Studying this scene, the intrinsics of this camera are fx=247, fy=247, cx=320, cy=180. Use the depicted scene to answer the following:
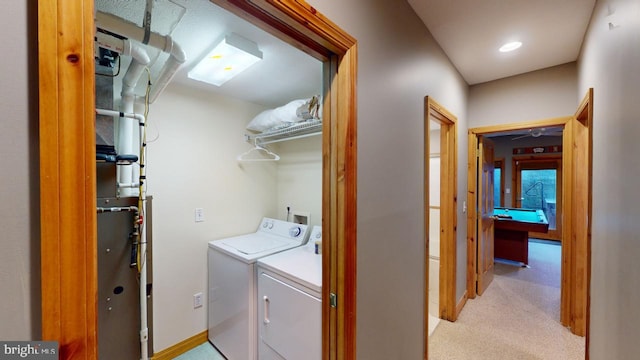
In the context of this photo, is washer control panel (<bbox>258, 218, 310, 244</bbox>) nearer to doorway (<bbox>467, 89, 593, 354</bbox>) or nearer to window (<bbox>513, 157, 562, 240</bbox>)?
doorway (<bbox>467, 89, 593, 354</bbox>)

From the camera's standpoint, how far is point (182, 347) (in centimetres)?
227

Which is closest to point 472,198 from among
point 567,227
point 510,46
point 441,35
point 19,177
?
point 567,227

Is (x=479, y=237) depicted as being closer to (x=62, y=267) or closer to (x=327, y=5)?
(x=327, y=5)

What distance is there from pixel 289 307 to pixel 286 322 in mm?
122

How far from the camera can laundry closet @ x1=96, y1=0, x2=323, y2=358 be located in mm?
1636

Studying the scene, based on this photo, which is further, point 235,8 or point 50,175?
point 235,8

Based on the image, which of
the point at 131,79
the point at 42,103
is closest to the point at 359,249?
the point at 42,103

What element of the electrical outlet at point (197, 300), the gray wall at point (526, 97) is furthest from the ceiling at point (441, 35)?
the electrical outlet at point (197, 300)

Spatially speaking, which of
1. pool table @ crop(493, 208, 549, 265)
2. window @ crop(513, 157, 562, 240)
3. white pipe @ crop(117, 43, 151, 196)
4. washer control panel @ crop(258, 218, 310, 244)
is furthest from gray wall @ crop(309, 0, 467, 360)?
window @ crop(513, 157, 562, 240)

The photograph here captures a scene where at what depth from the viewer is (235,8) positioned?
808 mm

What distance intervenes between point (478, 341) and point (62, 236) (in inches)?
119

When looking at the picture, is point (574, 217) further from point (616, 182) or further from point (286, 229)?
point (286, 229)

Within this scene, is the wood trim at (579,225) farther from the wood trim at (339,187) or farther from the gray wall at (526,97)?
the wood trim at (339,187)

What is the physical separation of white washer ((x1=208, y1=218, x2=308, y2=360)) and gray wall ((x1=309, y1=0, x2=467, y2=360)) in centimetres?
101
